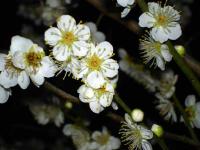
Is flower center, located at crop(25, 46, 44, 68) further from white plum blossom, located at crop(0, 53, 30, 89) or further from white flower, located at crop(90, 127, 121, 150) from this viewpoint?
white flower, located at crop(90, 127, 121, 150)

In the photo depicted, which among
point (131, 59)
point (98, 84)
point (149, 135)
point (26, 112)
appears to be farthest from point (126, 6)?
point (26, 112)

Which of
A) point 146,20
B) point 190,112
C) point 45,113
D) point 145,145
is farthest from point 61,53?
point 45,113

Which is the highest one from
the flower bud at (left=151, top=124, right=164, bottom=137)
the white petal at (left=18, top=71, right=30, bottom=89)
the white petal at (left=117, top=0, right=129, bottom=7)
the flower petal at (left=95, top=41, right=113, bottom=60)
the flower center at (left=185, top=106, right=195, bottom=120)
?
A: the white petal at (left=117, top=0, right=129, bottom=7)

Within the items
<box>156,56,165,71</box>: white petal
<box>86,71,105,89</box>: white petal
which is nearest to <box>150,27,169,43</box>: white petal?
<box>156,56,165,71</box>: white petal

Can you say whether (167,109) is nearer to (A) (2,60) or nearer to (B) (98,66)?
(B) (98,66)

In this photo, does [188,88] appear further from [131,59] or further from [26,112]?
[26,112]
